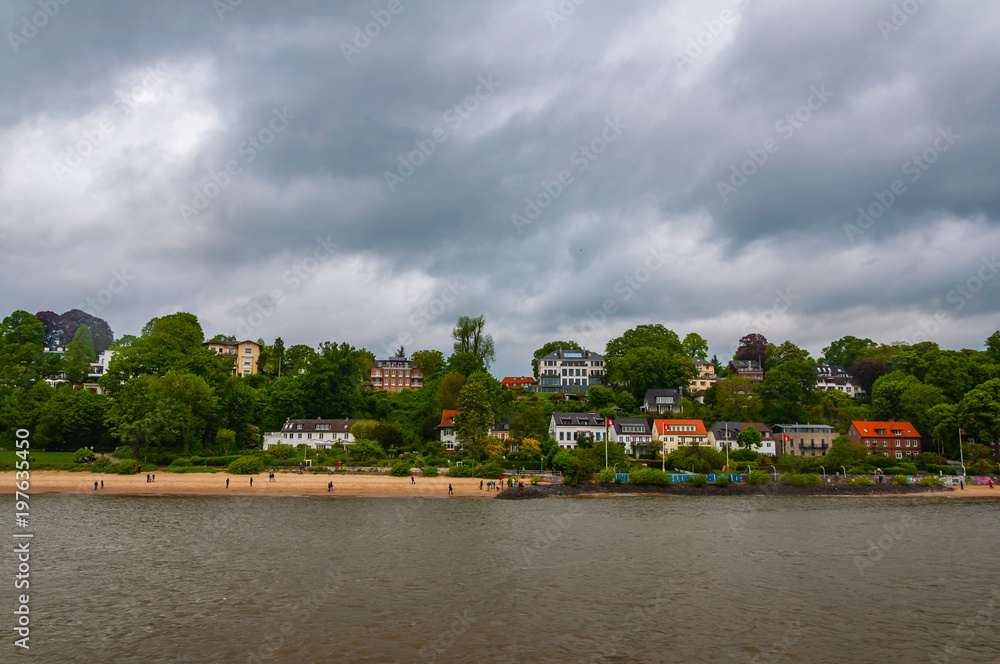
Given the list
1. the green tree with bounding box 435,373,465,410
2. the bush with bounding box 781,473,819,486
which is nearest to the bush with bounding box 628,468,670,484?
the bush with bounding box 781,473,819,486

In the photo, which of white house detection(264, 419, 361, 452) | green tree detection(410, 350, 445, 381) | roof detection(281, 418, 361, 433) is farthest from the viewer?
green tree detection(410, 350, 445, 381)

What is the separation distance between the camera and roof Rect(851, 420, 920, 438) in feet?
257

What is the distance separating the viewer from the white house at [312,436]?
251 ft

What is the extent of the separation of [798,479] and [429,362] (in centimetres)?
6814

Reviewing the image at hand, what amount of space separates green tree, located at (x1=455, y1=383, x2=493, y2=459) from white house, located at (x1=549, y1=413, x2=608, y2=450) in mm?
12058

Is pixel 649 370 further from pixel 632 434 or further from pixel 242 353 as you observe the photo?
pixel 242 353

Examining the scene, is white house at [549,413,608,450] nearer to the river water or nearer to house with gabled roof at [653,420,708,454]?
house with gabled roof at [653,420,708,454]

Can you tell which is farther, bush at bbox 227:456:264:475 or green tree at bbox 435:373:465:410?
green tree at bbox 435:373:465:410

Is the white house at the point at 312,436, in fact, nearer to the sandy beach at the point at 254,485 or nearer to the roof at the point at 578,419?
the sandy beach at the point at 254,485

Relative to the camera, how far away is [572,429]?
267ft

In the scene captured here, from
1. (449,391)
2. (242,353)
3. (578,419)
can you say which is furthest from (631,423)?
(242,353)

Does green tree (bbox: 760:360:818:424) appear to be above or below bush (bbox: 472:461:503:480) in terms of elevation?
above

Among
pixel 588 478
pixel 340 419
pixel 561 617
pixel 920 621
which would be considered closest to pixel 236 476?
pixel 340 419

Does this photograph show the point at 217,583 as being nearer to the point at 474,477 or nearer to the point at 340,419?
the point at 474,477
